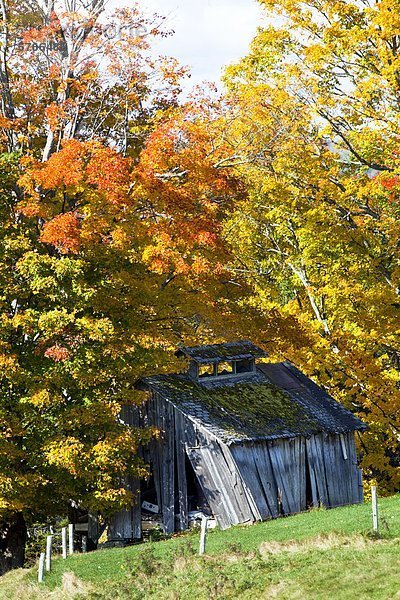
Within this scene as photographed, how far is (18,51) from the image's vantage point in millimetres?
30938

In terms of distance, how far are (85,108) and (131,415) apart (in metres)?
10.4

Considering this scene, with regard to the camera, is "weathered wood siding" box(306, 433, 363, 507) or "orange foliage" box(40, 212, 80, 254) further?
"weathered wood siding" box(306, 433, 363, 507)

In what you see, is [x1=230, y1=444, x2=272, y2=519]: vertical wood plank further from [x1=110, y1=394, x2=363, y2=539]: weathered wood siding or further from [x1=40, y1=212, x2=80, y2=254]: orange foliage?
[x1=40, y1=212, x2=80, y2=254]: orange foliage

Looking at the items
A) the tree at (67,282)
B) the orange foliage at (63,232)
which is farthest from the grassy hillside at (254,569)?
the orange foliage at (63,232)

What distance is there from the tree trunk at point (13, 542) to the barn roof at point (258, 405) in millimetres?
5956

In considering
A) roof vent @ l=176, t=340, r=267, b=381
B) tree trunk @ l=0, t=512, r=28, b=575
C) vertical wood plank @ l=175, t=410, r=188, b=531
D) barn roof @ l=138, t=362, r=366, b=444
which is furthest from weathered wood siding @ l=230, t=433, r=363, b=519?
tree trunk @ l=0, t=512, r=28, b=575

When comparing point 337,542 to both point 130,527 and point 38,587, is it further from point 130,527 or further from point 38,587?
point 130,527

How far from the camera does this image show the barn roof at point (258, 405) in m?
30.3

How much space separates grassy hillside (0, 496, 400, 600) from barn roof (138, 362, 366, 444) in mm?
5491

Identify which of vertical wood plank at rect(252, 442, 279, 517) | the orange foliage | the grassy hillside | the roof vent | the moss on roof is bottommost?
the grassy hillside

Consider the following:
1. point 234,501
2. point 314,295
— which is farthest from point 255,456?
point 314,295

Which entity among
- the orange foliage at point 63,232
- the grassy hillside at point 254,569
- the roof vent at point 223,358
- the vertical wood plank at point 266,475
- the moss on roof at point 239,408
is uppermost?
the orange foliage at point 63,232

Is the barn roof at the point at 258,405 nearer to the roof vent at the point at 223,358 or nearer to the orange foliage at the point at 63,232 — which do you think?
the roof vent at the point at 223,358

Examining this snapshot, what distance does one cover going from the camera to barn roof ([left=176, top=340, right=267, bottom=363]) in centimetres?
3206
